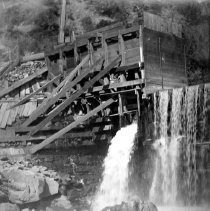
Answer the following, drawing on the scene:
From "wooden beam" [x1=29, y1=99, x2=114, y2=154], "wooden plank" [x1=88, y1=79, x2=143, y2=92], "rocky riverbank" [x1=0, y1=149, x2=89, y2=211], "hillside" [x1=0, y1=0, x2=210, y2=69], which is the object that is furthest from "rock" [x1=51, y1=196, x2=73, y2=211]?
"hillside" [x1=0, y1=0, x2=210, y2=69]

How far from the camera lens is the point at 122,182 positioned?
17672mm

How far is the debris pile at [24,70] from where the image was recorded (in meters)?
24.3

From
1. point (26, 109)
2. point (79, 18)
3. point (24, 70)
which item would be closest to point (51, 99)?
point (26, 109)

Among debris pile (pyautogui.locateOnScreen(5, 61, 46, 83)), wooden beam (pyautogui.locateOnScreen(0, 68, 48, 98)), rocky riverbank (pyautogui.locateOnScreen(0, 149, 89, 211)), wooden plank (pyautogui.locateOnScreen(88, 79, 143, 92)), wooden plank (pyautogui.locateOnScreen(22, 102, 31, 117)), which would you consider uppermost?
debris pile (pyautogui.locateOnScreen(5, 61, 46, 83))

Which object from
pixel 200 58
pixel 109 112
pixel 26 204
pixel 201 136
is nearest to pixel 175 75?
pixel 109 112

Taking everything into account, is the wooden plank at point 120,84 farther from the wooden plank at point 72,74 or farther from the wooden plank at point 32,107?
the wooden plank at point 32,107

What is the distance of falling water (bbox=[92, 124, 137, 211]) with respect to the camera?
686 inches

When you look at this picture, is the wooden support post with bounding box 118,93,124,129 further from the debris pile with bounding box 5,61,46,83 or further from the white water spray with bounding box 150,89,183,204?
the debris pile with bounding box 5,61,46,83

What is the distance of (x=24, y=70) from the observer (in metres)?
24.9

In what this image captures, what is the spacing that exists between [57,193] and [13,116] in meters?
6.08

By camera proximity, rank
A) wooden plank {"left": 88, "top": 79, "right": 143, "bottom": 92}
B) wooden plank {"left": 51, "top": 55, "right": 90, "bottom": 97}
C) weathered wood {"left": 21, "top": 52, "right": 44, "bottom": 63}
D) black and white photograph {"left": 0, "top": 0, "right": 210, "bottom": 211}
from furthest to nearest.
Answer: weathered wood {"left": 21, "top": 52, "right": 44, "bottom": 63} → wooden plank {"left": 51, "top": 55, "right": 90, "bottom": 97} → wooden plank {"left": 88, "top": 79, "right": 143, "bottom": 92} → black and white photograph {"left": 0, "top": 0, "right": 210, "bottom": 211}

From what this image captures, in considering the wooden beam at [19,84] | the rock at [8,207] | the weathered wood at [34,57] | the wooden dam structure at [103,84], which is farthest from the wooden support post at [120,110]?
the weathered wood at [34,57]

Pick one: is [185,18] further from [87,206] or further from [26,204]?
[26,204]

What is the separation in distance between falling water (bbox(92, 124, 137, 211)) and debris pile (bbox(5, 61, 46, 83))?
8447 millimetres
